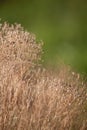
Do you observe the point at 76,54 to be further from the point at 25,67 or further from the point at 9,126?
the point at 25,67

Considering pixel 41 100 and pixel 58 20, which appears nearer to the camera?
pixel 58 20

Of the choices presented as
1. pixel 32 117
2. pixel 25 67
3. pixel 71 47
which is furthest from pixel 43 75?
pixel 71 47

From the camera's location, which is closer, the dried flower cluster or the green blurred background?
the green blurred background

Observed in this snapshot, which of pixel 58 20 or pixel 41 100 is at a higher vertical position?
pixel 58 20

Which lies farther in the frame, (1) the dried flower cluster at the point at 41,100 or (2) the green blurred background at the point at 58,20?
(1) the dried flower cluster at the point at 41,100

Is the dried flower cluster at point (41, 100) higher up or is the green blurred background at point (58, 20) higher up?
the green blurred background at point (58, 20)
